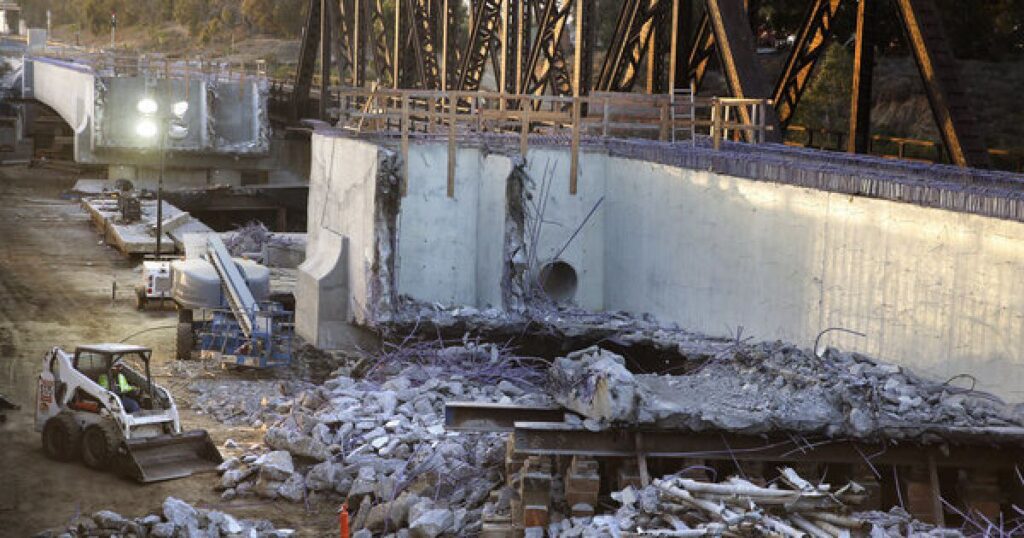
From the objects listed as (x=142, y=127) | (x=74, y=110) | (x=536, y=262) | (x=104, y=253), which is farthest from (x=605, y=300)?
(x=74, y=110)

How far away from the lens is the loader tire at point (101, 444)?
63.3 feet

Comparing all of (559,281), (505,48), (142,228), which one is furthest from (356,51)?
(559,281)

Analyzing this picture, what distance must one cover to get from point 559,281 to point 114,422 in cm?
931

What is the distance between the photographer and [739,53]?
2575 cm

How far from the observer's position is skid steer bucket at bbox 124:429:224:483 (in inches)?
754

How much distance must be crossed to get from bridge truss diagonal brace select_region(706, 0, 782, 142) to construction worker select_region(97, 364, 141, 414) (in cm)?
1110

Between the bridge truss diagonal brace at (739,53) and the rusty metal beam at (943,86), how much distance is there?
15.4ft

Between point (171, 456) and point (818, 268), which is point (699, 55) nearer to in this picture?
point (818, 268)

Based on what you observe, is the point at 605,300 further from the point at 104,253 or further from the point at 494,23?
the point at 104,253

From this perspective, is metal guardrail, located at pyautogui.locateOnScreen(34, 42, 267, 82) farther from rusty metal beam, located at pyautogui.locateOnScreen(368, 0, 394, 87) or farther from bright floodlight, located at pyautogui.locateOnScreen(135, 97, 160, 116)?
rusty metal beam, located at pyautogui.locateOnScreen(368, 0, 394, 87)

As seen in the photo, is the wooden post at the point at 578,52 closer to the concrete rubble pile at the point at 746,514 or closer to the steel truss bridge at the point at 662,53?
the steel truss bridge at the point at 662,53

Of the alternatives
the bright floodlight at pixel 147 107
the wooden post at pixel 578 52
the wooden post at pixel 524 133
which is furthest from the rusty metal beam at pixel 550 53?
the bright floodlight at pixel 147 107

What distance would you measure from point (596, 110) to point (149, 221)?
1893 cm

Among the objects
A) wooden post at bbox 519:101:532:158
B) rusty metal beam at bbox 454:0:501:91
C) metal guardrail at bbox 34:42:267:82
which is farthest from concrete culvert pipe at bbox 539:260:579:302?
metal guardrail at bbox 34:42:267:82
